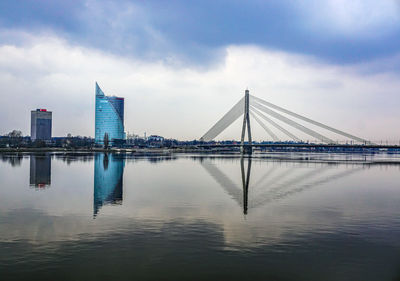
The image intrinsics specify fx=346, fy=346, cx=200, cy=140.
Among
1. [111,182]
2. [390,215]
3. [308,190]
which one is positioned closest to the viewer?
[390,215]

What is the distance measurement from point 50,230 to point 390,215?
16.6 metres

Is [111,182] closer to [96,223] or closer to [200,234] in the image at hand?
[96,223]

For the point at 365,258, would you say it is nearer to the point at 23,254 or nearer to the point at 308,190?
the point at 23,254

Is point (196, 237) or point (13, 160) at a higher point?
point (13, 160)

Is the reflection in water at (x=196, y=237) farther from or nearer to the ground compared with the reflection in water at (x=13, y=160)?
nearer to the ground

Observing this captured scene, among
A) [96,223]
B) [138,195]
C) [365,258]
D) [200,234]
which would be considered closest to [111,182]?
[138,195]

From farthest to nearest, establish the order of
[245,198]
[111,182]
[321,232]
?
[111,182], [245,198], [321,232]

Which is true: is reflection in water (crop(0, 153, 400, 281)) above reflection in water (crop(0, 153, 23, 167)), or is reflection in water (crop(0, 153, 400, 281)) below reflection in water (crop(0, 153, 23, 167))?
below

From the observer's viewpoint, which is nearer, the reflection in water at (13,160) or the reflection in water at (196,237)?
the reflection in water at (196,237)

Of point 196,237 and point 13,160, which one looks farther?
point 13,160

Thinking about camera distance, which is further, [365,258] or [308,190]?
[308,190]

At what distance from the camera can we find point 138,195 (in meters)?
23.4

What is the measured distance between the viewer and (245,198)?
76.6 ft

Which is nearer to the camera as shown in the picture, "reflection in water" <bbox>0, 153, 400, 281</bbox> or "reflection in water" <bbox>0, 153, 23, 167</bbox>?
"reflection in water" <bbox>0, 153, 400, 281</bbox>
